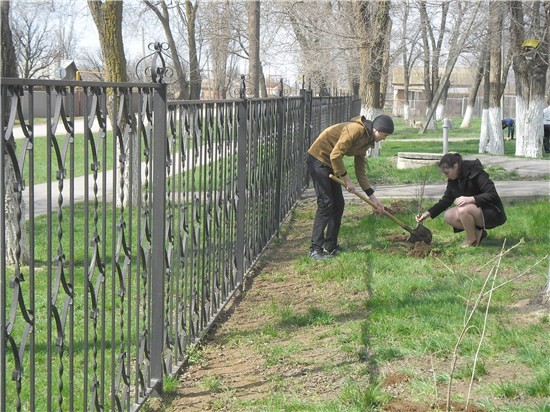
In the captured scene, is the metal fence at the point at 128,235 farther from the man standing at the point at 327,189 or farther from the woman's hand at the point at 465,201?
the woman's hand at the point at 465,201

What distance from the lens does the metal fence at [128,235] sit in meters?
2.81

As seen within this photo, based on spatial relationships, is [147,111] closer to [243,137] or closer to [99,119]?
[99,119]

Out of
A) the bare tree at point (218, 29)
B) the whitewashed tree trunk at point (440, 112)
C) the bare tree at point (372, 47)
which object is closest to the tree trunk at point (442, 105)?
the whitewashed tree trunk at point (440, 112)

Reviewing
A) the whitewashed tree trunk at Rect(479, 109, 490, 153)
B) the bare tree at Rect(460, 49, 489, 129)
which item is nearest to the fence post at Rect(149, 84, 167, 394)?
the bare tree at Rect(460, 49, 489, 129)

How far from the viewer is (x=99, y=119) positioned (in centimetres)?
328

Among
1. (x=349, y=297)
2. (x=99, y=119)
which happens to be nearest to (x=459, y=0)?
(x=349, y=297)

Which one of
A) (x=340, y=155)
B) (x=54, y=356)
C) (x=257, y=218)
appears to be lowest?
(x=54, y=356)

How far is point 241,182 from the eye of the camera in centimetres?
664

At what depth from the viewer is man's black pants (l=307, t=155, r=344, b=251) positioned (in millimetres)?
8039

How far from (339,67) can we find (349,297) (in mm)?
22569

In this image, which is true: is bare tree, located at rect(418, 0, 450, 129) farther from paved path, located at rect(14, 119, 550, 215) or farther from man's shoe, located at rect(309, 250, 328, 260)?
man's shoe, located at rect(309, 250, 328, 260)

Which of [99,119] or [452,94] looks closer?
[99,119]

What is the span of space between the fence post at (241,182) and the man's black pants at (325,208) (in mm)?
1308

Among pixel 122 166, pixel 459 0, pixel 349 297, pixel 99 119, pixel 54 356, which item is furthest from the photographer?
pixel 459 0
